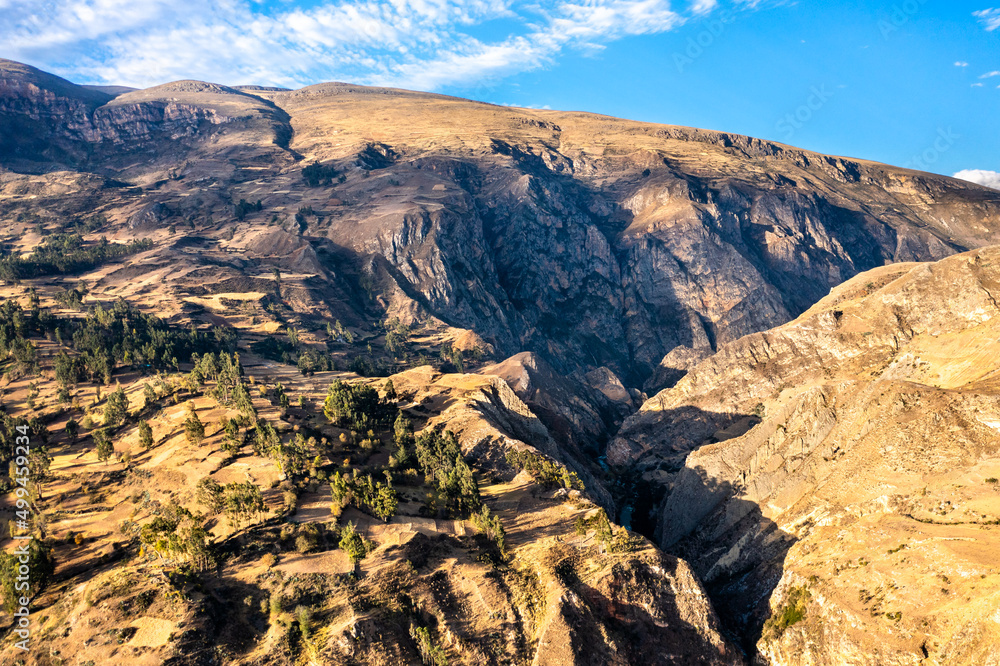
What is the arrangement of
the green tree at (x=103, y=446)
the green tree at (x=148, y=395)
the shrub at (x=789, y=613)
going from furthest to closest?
1. the green tree at (x=148, y=395)
2. the green tree at (x=103, y=446)
3. the shrub at (x=789, y=613)

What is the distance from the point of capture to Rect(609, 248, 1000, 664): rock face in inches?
1858

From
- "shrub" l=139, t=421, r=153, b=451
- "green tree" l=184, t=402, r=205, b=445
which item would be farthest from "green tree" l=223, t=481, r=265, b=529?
"shrub" l=139, t=421, r=153, b=451

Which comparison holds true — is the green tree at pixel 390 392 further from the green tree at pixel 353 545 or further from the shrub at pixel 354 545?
the green tree at pixel 353 545

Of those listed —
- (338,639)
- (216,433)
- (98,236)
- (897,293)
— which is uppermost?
(98,236)

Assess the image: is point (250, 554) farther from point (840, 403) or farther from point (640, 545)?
point (840, 403)

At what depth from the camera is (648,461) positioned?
11250 cm

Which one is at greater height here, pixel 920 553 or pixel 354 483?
pixel 354 483

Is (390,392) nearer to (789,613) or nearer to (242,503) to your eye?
(242,503)

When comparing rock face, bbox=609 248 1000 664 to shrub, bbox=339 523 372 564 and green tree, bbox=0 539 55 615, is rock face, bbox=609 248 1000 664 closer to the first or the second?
shrub, bbox=339 523 372 564

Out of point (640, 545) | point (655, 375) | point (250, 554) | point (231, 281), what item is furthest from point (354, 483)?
point (655, 375)

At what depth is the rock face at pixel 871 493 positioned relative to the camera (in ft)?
155

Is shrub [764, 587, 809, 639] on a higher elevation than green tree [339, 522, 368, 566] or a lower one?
→ lower

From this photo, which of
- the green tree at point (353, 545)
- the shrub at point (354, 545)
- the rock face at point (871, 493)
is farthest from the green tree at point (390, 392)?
the rock face at point (871, 493)

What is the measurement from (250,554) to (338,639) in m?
13.3
